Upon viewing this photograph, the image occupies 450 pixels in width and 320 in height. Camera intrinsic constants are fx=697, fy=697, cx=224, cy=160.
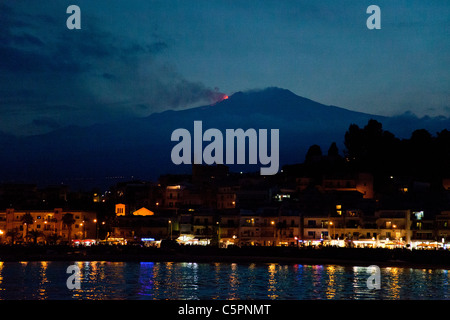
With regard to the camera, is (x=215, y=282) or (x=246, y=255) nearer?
(x=215, y=282)

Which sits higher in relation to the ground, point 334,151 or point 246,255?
point 334,151

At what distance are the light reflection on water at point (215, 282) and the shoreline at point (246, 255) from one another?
2.67 meters

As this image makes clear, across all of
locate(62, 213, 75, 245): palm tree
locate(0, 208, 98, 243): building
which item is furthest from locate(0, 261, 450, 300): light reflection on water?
locate(0, 208, 98, 243): building

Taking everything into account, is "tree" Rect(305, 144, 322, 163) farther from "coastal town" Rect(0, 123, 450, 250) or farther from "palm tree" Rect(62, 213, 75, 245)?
"palm tree" Rect(62, 213, 75, 245)

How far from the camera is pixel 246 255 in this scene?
264 feet

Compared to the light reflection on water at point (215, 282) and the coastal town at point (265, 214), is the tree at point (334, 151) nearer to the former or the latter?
the coastal town at point (265, 214)

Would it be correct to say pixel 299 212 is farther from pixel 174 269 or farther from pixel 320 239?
pixel 174 269

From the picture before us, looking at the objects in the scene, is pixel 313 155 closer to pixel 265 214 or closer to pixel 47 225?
pixel 265 214

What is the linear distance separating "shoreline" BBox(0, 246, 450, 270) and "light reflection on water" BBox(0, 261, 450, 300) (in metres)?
2.67

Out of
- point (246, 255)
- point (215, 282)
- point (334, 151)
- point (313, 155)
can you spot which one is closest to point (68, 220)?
point (246, 255)

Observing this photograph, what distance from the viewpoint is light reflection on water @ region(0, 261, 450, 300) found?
47906mm

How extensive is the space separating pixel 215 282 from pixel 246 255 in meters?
24.3
